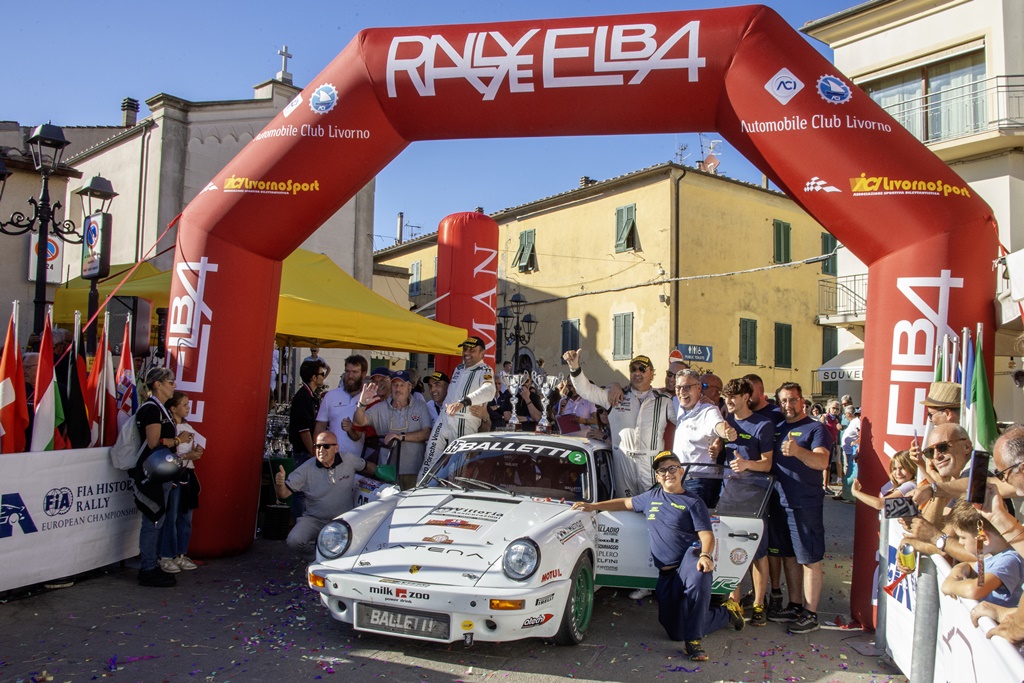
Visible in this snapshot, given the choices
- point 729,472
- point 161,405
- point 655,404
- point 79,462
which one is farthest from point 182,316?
point 729,472

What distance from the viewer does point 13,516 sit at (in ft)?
19.2

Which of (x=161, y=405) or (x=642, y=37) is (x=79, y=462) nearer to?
(x=161, y=405)

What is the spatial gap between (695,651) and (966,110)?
595 inches

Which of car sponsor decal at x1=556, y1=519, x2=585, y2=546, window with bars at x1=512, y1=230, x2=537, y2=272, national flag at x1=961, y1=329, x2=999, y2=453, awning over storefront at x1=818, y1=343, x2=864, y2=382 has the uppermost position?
window with bars at x1=512, y1=230, x2=537, y2=272

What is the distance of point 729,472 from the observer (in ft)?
20.3

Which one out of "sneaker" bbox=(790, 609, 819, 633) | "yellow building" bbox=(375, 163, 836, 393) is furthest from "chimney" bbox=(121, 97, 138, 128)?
"sneaker" bbox=(790, 609, 819, 633)

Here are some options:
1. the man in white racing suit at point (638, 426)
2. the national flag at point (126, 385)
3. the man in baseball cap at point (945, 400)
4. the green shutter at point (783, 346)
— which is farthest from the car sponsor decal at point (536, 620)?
the green shutter at point (783, 346)

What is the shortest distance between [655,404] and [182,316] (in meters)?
4.25

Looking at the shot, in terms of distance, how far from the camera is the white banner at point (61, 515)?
5871 millimetres

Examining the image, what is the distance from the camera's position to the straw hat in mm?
5352

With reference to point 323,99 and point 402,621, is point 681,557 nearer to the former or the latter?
point 402,621

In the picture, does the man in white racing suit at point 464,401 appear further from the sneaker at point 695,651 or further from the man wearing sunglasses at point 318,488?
the sneaker at point 695,651

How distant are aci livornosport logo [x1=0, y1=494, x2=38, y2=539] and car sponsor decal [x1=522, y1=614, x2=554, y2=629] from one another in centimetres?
377

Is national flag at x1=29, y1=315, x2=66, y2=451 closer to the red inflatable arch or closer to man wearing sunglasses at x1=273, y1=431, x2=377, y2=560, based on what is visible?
the red inflatable arch
